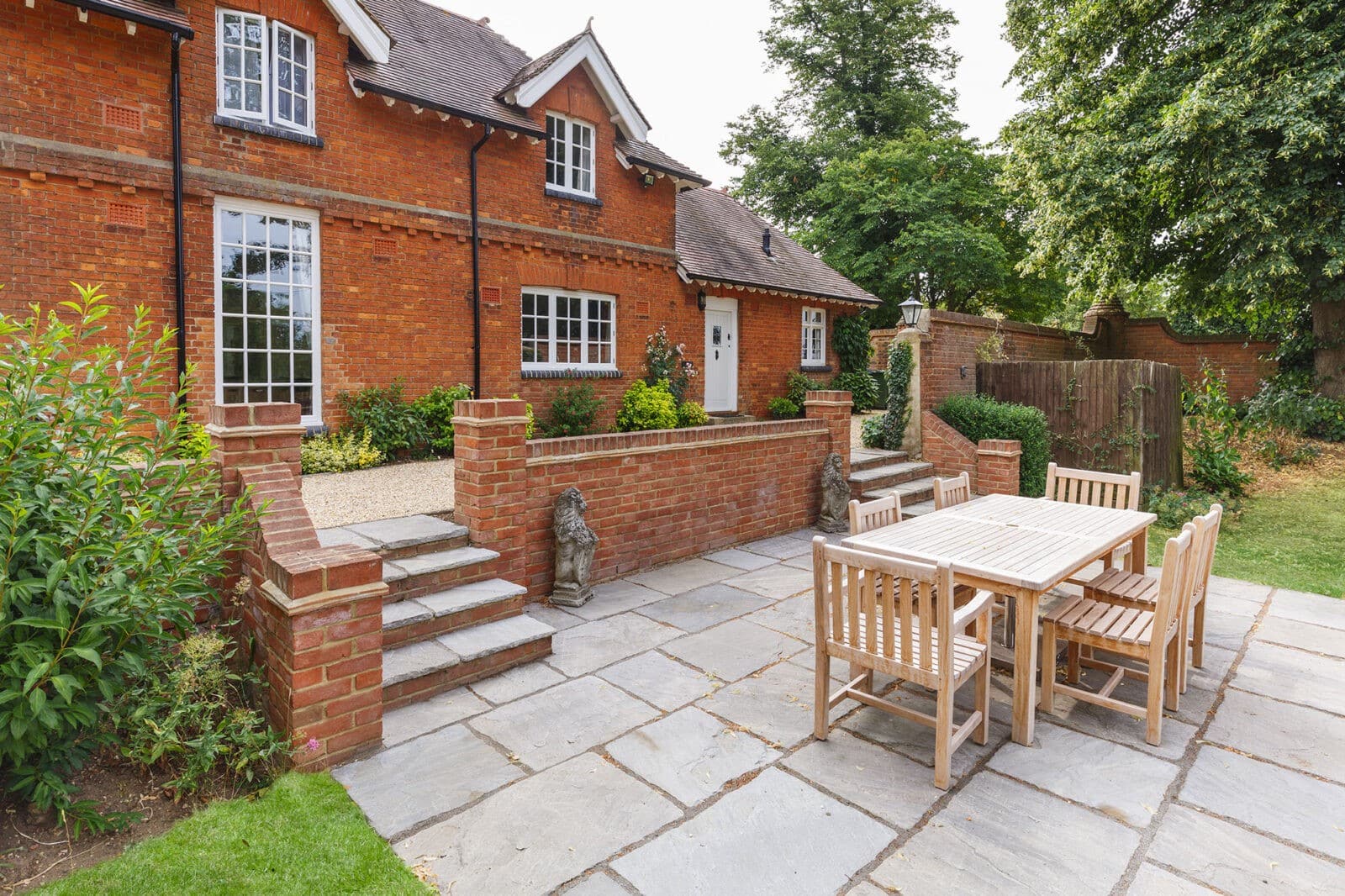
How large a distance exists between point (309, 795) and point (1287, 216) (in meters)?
14.7

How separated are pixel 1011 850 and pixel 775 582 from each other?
3.68m

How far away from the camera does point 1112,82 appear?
13.8m

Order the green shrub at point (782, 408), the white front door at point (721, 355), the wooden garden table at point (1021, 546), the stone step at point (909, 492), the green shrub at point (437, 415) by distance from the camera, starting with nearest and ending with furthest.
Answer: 1. the wooden garden table at point (1021, 546)
2. the green shrub at point (437, 415)
3. the stone step at point (909, 492)
4. the white front door at point (721, 355)
5. the green shrub at point (782, 408)

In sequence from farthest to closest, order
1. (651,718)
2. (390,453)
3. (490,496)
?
(390,453) < (490,496) < (651,718)

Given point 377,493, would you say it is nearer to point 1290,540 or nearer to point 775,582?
point 775,582

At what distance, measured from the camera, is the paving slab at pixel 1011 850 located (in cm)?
256

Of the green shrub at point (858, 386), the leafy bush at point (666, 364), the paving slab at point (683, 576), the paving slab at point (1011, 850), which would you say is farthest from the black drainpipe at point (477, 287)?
the green shrub at point (858, 386)

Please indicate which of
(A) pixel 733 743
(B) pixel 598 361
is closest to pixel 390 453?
(B) pixel 598 361

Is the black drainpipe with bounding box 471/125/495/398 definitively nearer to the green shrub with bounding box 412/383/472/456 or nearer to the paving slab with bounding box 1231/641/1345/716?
the green shrub with bounding box 412/383/472/456

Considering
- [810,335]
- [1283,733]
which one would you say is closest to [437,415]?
[1283,733]

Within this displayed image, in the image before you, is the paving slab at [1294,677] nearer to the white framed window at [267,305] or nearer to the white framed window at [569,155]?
the white framed window at [267,305]

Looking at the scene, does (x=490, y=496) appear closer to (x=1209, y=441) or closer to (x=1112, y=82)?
(x=1209, y=441)

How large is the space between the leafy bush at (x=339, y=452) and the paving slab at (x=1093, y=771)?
738 centimetres

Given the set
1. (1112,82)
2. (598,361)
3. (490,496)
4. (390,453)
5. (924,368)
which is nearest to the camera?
(490,496)
